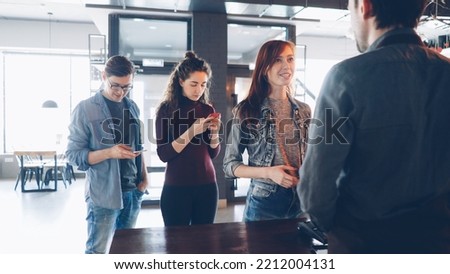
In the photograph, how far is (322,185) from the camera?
0.80m

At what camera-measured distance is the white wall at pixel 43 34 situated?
7.07m

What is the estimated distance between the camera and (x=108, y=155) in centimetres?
181

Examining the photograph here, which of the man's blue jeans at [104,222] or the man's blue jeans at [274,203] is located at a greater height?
the man's blue jeans at [274,203]

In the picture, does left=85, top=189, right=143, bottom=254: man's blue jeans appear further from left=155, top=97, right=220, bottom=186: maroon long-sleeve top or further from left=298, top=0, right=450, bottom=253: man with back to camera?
left=298, top=0, right=450, bottom=253: man with back to camera

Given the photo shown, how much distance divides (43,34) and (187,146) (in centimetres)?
678

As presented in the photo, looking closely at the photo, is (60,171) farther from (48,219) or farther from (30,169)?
(48,219)

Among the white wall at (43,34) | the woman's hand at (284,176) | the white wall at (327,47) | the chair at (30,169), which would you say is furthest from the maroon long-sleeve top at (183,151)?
the white wall at (327,47)

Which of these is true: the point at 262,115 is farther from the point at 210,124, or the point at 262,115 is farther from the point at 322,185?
the point at 322,185

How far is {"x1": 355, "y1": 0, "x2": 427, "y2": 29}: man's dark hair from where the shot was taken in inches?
32.9

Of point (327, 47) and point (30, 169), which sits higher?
point (327, 47)

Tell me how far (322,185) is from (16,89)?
8741 mm

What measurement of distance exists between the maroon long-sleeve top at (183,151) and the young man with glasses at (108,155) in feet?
0.62

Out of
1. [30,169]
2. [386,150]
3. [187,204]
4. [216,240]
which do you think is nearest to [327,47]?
[30,169]

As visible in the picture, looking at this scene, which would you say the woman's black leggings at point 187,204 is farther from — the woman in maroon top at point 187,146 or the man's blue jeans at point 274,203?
the man's blue jeans at point 274,203
